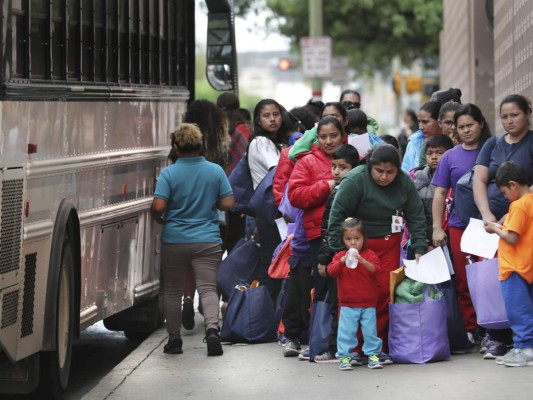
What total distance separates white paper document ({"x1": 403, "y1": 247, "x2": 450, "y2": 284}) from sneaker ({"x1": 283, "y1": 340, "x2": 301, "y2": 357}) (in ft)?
3.98

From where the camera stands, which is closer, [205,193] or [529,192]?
[529,192]

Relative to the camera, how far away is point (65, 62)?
Answer: 9.52m

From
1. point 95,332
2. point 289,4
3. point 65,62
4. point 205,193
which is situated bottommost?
point 95,332

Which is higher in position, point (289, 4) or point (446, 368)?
point (289, 4)

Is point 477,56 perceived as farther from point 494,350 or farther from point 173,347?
point 494,350

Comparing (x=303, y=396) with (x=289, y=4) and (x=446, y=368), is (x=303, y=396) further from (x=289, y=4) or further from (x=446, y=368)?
(x=289, y=4)

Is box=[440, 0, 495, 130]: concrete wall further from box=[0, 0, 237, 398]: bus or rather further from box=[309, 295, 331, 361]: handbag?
box=[309, 295, 331, 361]: handbag

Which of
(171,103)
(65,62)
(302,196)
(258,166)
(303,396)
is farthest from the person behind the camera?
(171,103)

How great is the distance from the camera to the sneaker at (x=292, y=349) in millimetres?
10734

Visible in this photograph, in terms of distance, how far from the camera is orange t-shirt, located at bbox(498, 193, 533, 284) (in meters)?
9.46

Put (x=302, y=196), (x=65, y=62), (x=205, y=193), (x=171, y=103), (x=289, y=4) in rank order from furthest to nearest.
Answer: (x=289, y=4) < (x=171, y=103) < (x=205, y=193) < (x=302, y=196) < (x=65, y=62)

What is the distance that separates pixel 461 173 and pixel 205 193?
1927mm

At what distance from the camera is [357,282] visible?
9.81 metres

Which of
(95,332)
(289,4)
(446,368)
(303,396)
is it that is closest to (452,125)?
(446,368)
